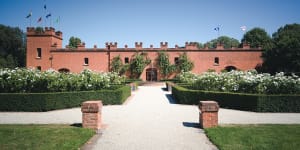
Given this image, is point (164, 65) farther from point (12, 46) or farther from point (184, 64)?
point (12, 46)

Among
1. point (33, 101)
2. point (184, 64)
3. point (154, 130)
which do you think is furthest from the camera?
point (184, 64)

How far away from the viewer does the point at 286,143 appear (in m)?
5.19

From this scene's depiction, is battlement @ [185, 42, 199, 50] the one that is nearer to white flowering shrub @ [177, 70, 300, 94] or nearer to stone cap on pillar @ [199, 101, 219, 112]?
white flowering shrub @ [177, 70, 300, 94]

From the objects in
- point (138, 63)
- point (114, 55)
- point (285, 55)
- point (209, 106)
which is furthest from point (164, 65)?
point (209, 106)

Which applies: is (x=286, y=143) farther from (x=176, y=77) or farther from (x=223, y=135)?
(x=176, y=77)

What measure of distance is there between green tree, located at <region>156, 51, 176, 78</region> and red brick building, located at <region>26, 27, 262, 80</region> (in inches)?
28.6

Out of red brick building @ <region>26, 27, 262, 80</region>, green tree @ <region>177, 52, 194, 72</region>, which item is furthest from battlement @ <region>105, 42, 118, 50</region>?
green tree @ <region>177, 52, 194, 72</region>

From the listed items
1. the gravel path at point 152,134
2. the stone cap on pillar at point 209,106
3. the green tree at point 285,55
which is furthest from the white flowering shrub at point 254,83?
the green tree at point 285,55

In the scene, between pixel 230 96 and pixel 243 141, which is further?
pixel 230 96

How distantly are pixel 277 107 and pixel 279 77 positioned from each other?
208 cm

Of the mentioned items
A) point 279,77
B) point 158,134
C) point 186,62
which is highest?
point 186,62

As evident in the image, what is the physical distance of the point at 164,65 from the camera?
111 feet

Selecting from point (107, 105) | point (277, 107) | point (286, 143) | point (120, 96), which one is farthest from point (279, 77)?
point (107, 105)

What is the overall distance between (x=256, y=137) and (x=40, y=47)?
35.3 m
